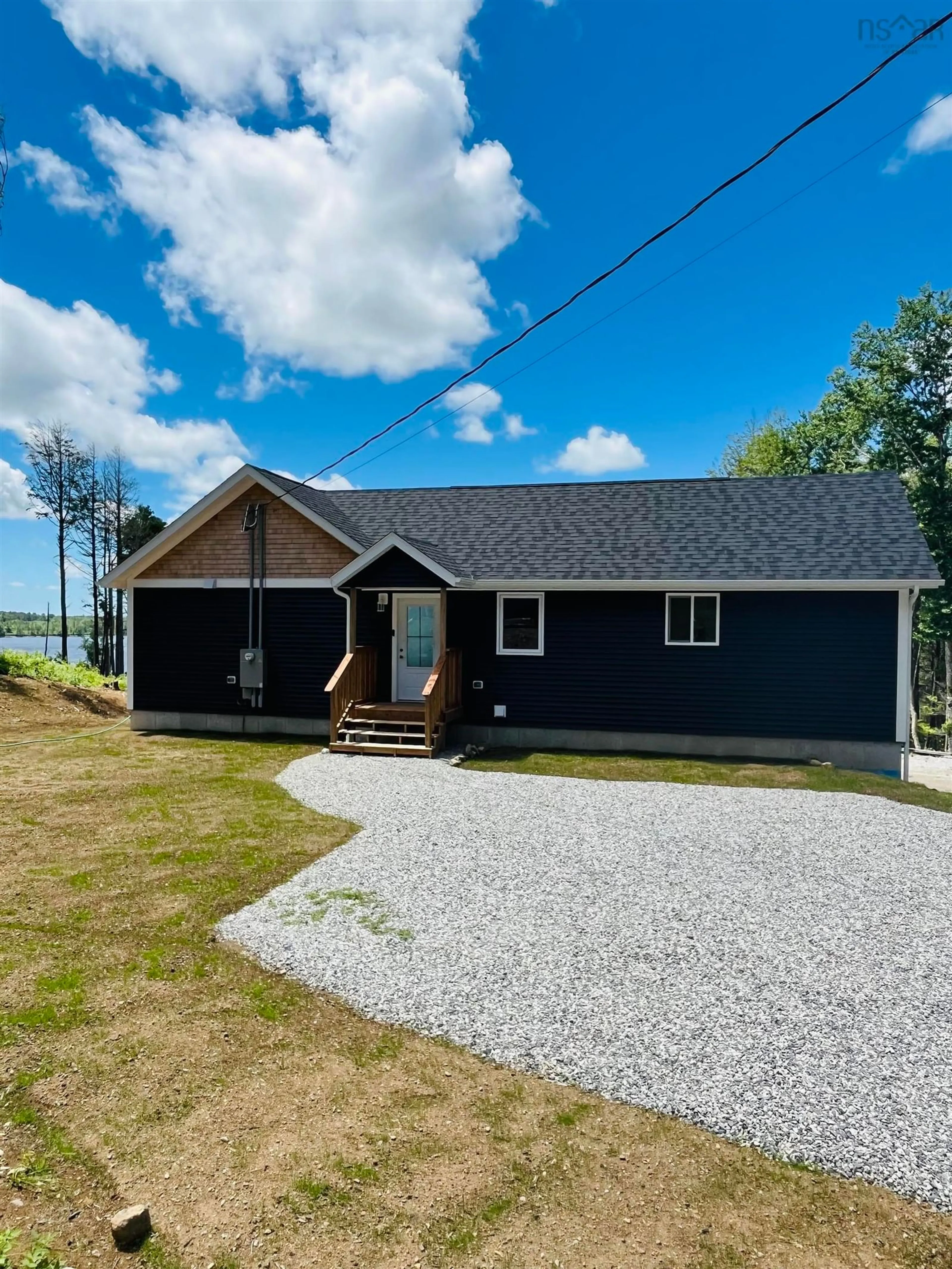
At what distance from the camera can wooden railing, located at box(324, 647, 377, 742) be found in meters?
12.0

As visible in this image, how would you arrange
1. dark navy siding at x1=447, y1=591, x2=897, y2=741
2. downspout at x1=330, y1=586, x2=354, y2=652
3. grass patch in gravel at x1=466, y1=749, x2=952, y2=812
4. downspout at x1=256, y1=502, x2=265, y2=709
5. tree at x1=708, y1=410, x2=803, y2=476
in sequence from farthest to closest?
1. tree at x1=708, y1=410, x2=803, y2=476
2. downspout at x1=256, y1=502, x2=265, y2=709
3. downspout at x1=330, y1=586, x2=354, y2=652
4. dark navy siding at x1=447, y1=591, x2=897, y2=741
5. grass patch in gravel at x1=466, y1=749, x2=952, y2=812

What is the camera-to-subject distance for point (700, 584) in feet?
38.4

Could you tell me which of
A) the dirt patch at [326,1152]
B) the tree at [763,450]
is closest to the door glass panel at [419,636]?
the dirt patch at [326,1152]

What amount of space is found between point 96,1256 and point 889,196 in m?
16.7

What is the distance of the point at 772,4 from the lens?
7312mm

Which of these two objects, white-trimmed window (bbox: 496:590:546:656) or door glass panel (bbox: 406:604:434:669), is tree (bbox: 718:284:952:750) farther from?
door glass panel (bbox: 406:604:434:669)

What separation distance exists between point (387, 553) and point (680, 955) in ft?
29.8

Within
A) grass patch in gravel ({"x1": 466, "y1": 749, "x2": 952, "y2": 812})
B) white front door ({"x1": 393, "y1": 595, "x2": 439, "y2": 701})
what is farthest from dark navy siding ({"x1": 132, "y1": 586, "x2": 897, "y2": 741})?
grass patch in gravel ({"x1": 466, "y1": 749, "x2": 952, "y2": 812})

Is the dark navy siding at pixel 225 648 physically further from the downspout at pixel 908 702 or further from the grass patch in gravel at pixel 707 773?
the downspout at pixel 908 702

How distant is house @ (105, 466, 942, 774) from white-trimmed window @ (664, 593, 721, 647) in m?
0.03

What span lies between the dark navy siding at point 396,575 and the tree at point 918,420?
2014 centimetres

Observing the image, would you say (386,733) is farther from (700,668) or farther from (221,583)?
(700,668)

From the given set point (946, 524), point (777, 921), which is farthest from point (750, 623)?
point (946, 524)

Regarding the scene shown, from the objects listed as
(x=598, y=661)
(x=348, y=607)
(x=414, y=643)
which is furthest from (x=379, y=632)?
(x=598, y=661)
